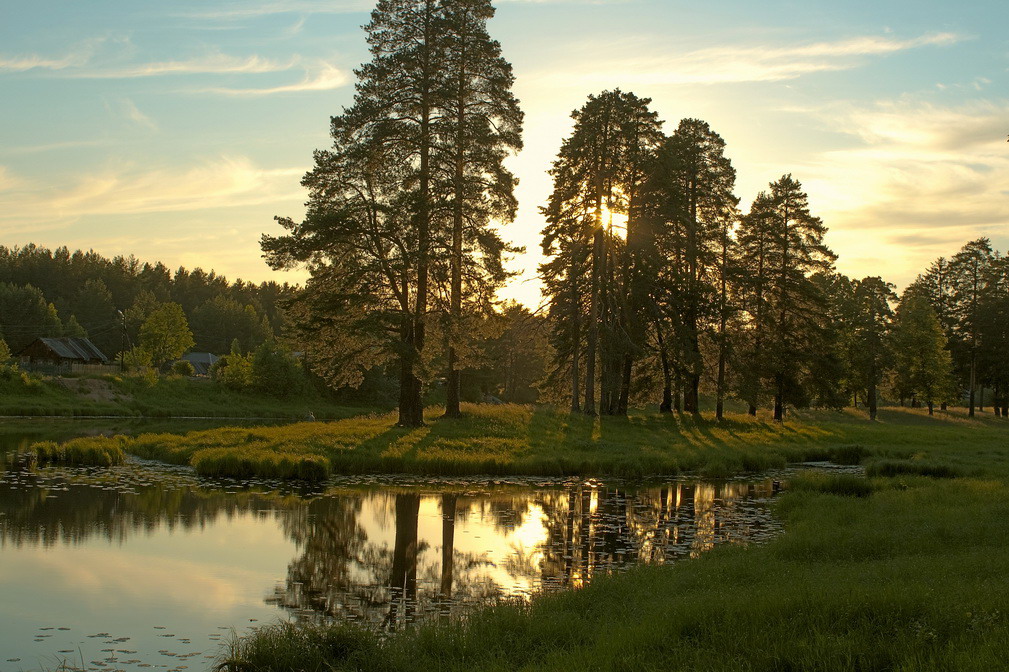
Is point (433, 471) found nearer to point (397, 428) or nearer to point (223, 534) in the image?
point (397, 428)

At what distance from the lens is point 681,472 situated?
2752 cm

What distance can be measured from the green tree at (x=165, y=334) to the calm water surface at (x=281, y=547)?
8307 cm

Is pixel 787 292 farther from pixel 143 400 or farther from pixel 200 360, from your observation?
pixel 200 360

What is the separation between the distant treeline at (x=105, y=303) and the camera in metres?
111

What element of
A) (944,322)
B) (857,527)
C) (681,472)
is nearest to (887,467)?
(681,472)

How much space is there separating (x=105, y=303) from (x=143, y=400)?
80010 mm

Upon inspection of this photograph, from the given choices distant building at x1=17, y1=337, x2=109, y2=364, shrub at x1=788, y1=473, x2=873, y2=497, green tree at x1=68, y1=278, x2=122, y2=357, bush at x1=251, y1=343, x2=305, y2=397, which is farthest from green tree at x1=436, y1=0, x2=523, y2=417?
green tree at x1=68, y1=278, x2=122, y2=357

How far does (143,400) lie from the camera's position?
214ft

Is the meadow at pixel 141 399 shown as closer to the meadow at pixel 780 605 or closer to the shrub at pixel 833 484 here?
the meadow at pixel 780 605

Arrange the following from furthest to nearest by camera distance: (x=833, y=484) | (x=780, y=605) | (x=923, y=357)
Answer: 1. (x=923, y=357)
2. (x=833, y=484)
3. (x=780, y=605)

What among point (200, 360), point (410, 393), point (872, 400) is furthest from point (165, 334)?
point (872, 400)

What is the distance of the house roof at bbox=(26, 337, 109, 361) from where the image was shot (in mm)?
88781

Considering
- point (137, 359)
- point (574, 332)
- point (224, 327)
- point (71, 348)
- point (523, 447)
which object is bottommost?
point (523, 447)

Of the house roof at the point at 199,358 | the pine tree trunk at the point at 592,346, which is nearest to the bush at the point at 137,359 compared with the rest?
the house roof at the point at 199,358
